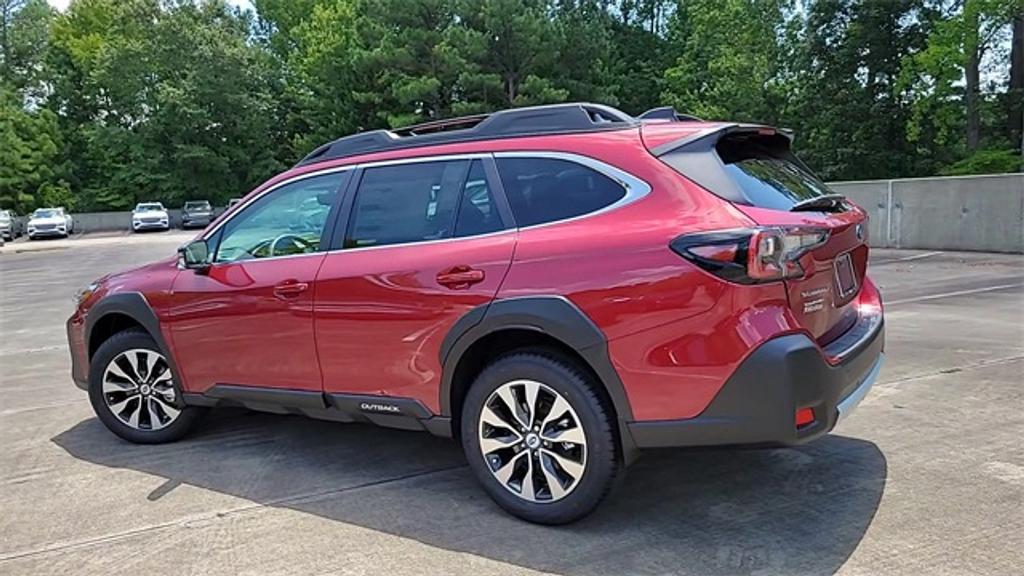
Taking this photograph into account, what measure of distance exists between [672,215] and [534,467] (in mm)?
1246

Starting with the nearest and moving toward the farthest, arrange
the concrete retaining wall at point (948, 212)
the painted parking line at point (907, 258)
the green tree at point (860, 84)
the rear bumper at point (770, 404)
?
the rear bumper at point (770, 404)
the painted parking line at point (907, 258)
the concrete retaining wall at point (948, 212)
the green tree at point (860, 84)

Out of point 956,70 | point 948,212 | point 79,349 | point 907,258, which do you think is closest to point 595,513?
point 79,349

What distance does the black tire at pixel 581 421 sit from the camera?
3.18 m

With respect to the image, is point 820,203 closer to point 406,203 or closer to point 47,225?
point 406,203

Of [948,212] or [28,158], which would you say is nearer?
[948,212]

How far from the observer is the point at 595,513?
3426 millimetres

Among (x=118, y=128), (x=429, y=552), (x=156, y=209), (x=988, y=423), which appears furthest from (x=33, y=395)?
(x=118, y=128)

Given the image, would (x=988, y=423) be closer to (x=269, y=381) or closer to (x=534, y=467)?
(x=534, y=467)

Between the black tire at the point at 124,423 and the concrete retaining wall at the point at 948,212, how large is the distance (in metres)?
14.3

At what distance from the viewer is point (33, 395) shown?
6113 millimetres

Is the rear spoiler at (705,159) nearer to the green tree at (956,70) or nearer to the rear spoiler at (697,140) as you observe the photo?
the rear spoiler at (697,140)

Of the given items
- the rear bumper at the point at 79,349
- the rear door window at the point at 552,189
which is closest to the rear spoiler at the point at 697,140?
the rear door window at the point at 552,189

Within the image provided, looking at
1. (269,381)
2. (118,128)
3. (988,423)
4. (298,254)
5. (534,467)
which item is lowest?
(988,423)

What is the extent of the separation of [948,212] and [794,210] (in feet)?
46.2
